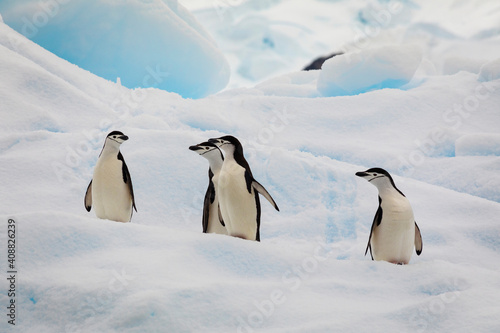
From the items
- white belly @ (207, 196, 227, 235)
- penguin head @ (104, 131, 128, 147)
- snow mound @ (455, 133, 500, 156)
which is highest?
snow mound @ (455, 133, 500, 156)

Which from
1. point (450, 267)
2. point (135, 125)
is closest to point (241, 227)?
point (450, 267)

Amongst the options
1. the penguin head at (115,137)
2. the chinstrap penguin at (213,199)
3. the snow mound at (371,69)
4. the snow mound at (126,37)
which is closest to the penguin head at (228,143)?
the chinstrap penguin at (213,199)

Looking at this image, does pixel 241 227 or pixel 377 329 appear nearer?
pixel 377 329

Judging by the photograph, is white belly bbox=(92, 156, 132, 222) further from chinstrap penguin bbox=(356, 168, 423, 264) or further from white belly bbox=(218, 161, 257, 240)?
chinstrap penguin bbox=(356, 168, 423, 264)

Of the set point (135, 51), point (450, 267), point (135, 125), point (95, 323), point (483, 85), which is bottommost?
point (95, 323)

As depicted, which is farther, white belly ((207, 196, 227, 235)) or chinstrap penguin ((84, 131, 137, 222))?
white belly ((207, 196, 227, 235))

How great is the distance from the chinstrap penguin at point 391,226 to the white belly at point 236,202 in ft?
2.16

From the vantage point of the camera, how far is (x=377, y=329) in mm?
1506

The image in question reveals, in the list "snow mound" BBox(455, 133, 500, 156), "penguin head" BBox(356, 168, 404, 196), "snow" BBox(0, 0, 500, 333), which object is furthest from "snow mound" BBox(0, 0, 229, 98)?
"penguin head" BBox(356, 168, 404, 196)

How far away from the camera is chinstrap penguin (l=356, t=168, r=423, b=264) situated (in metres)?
2.36

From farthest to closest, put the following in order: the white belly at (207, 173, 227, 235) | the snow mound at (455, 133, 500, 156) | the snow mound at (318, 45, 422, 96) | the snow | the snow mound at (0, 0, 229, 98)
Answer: the snow mound at (0, 0, 229, 98)
the snow mound at (318, 45, 422, 96)
the snow mound at (455, 133, 500, 156)
the white belly at (207, 173, 227, 235)
the snow

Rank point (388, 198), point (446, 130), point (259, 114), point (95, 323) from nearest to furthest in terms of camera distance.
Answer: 1. point (95, 323)
2. point (388, 198)
3. point (446, 130)
4. point (259, 114)

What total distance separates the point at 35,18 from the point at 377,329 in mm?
8112

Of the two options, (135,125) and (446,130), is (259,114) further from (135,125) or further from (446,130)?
(446,130)
